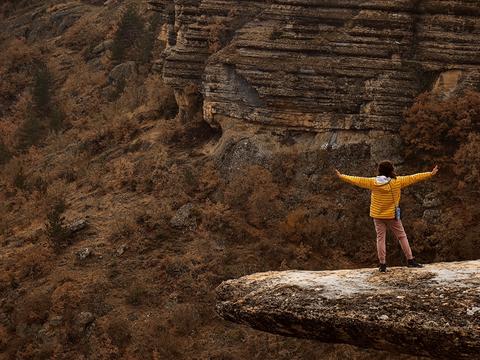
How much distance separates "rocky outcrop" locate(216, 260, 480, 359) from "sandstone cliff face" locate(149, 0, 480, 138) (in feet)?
38.0

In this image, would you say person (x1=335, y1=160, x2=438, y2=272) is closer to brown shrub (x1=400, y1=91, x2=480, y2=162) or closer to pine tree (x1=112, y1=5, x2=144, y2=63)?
brown shrub (x1=400, y1=91, x2=480, y2=162)

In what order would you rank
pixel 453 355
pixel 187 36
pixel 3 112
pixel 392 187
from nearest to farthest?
pixel 453 355 → pixel 392 187 → pixel 187 36 → pixel 3 112

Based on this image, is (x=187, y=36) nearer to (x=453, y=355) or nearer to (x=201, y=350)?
(x=201, y=350)

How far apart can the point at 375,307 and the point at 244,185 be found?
12034mm

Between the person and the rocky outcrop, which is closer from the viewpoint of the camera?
the rocky outcrop

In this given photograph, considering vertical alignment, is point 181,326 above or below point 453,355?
below

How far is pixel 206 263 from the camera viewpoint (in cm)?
1647

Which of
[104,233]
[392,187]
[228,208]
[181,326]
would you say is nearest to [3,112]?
[104,233]

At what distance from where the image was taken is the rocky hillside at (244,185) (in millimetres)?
14984

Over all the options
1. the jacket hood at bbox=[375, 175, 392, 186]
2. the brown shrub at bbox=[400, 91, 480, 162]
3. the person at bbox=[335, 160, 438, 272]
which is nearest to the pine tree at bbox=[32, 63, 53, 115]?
the brown shrub at bbox=[400, 91, 480, 162]

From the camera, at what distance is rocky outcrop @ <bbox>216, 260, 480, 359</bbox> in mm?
6473

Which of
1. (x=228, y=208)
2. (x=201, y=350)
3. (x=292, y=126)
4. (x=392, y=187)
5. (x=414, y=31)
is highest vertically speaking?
(x=414, y=31)

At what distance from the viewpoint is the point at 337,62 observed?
18922 mm

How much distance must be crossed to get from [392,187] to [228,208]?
10.6 meters
